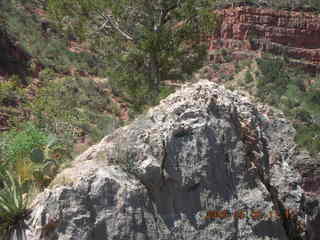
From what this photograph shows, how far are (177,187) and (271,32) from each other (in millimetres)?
44260

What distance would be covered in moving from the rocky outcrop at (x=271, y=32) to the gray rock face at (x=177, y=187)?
130 ft

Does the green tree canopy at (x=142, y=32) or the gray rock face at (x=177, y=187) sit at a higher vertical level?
the green tree canopy at (x=142, y=32)

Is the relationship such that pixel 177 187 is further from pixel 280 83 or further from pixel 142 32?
pixel 280 83

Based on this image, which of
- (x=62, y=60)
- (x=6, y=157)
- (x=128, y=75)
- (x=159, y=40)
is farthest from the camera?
(x=62, y=60)

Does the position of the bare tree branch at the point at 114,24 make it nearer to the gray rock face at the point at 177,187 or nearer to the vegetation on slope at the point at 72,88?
the vegetation on slope at the point at 72,88

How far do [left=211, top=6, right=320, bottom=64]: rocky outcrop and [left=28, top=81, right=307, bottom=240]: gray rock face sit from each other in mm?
39557

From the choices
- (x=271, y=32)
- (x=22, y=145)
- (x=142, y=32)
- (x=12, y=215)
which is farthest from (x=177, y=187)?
(x=271, y=32)

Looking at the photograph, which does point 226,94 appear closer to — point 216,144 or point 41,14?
point 216,144

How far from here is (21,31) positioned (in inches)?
1089

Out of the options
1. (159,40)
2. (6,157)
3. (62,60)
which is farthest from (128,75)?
(62,60)

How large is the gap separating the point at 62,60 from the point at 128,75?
16262 mm

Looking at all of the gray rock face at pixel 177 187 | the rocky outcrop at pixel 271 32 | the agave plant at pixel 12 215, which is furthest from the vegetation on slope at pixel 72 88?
the rocky outcrop at pixel 271 32

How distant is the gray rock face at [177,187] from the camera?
4984 mm

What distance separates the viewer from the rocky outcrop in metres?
45.1
